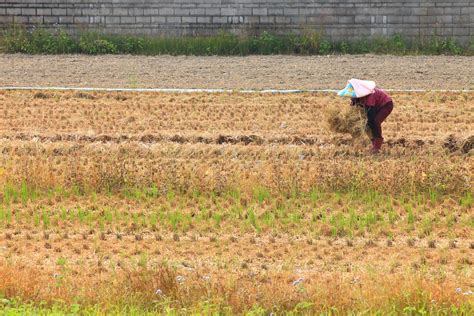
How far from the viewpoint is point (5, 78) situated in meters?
18.1

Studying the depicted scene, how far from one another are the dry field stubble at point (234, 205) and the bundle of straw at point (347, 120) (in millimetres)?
203

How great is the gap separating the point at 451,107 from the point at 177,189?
5.28 meters

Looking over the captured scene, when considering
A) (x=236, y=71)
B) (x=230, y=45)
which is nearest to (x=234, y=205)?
(x=236, y=71)

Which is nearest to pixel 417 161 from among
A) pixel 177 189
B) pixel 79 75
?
pixel 177 189

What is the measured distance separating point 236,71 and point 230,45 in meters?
2.43

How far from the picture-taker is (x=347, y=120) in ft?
40.0

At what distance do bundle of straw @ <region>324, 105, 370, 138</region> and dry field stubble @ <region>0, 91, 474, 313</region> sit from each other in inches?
8.0

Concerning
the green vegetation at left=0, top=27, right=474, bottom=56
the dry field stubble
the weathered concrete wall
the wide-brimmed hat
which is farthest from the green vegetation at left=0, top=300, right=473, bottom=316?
the weathered concrete wall

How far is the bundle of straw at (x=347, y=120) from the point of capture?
12.1m

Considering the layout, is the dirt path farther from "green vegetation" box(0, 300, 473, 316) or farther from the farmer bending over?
"green vegetation" box(0, 300, 473, 316)

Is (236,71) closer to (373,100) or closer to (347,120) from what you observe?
(347,120)

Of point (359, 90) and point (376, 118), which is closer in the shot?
point (359, 90)

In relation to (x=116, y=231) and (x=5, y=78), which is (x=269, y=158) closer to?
(x=116, y=231)

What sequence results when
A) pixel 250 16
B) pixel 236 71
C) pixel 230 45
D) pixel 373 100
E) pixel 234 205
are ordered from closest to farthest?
pixel 234 205 → pixel 373 100 → pixel 236 71 → pixel 230 45 → pixel 250 16
